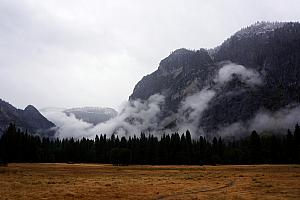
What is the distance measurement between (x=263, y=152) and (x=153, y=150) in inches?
1980

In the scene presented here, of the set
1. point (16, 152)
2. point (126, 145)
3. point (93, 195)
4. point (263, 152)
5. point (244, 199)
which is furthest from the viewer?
point (126, 145)

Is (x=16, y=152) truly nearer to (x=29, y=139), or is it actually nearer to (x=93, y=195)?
(x=29, y=139)

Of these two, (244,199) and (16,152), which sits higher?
(16,152)

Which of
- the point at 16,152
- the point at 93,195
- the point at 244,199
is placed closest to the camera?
the point at 244,199

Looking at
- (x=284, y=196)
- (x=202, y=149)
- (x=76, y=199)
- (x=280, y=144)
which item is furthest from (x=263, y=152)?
(x=76, y=199)

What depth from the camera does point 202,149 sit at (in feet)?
526

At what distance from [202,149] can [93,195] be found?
129m

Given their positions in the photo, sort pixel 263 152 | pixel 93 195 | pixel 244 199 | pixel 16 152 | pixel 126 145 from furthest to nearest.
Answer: pixel 126 145
pixel 263 152
pixel 16 152
pixel 93 195
pixel 244 199

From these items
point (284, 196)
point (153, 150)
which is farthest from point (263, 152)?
point (284, 196)

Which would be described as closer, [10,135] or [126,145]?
[10,135]

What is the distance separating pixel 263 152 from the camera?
499 ft

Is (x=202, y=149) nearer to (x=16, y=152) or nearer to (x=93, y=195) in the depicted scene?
(x=16, y=152)

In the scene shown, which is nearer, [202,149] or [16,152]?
[16,152]

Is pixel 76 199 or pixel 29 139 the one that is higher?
pixel 29 139
